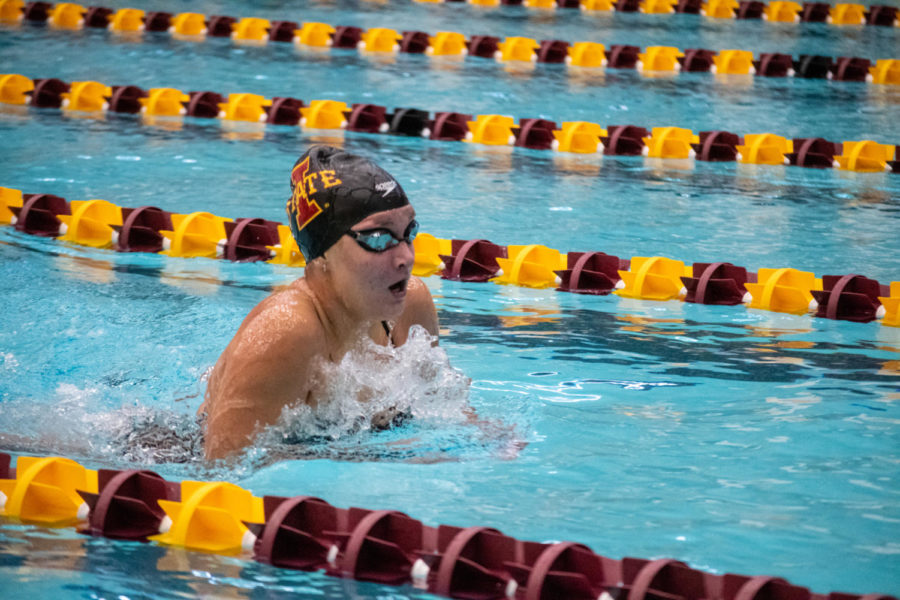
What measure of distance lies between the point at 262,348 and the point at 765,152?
5642mm

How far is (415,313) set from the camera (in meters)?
3.72

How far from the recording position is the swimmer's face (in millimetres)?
3297

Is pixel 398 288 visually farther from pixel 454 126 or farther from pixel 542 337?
pixel 454 126

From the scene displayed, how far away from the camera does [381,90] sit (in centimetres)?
945

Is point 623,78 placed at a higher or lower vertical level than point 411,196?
higher

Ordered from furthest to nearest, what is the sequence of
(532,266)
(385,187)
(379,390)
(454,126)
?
(454,126), (532,266), (379,390), (385,187)

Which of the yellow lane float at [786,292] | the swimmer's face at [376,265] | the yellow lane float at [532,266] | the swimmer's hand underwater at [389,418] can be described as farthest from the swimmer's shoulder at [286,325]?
the yellow lane float at [786,292]

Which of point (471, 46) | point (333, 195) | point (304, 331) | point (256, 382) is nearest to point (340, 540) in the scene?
point (256, 382)

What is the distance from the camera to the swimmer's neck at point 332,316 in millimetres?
3389

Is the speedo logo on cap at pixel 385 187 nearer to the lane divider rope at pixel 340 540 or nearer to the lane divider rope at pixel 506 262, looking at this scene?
the lane divider rope at pixel 340 540

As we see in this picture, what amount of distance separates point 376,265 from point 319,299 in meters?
0.23

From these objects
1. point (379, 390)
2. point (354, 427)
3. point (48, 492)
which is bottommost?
point (48, 492)

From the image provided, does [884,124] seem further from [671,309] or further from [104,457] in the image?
[104,457]

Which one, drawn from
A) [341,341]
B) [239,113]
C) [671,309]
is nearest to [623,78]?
[239,113]
